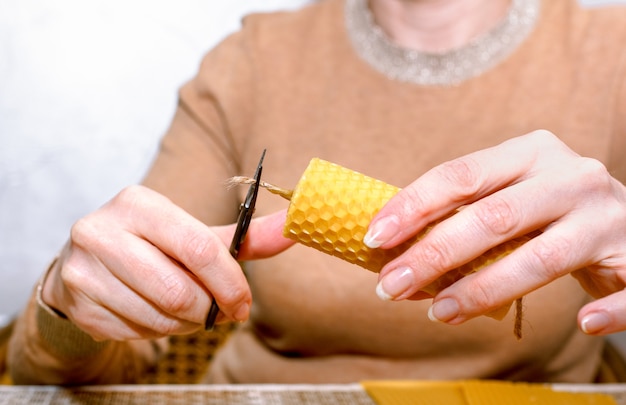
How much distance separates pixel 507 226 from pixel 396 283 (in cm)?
7

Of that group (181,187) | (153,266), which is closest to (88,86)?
(181,187)

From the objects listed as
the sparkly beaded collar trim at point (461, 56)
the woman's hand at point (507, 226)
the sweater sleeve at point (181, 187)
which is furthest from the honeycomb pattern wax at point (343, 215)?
the sparkly beaded collar trim at point (461, 56)

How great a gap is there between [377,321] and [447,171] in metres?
0.36

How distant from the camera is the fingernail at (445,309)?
1.40 ft

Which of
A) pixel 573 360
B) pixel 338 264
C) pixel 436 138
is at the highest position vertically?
pixel 436 138

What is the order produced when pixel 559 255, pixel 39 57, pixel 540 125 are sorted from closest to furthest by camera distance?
pixel 559 255
pixel 540 125
pixel 39 57

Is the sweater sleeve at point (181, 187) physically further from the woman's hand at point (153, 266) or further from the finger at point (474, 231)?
the finger at point (474, 231)

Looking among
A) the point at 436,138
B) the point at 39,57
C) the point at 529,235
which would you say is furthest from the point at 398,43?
the point at 39,57

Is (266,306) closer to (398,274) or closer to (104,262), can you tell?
(104,262)

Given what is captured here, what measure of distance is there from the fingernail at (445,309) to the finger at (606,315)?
3.2 inches

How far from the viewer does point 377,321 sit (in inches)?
29.3

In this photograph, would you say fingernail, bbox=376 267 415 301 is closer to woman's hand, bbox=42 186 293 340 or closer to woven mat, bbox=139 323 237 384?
woman's hand, bbox=42 186 293 340

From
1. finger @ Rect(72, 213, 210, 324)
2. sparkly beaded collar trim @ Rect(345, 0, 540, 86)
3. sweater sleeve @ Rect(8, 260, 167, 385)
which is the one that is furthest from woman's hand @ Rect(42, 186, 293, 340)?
sparkly beaded collar trim @ Rect(345, 0, 540, 86)

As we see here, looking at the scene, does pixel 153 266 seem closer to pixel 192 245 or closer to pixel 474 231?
pixel 192 245
